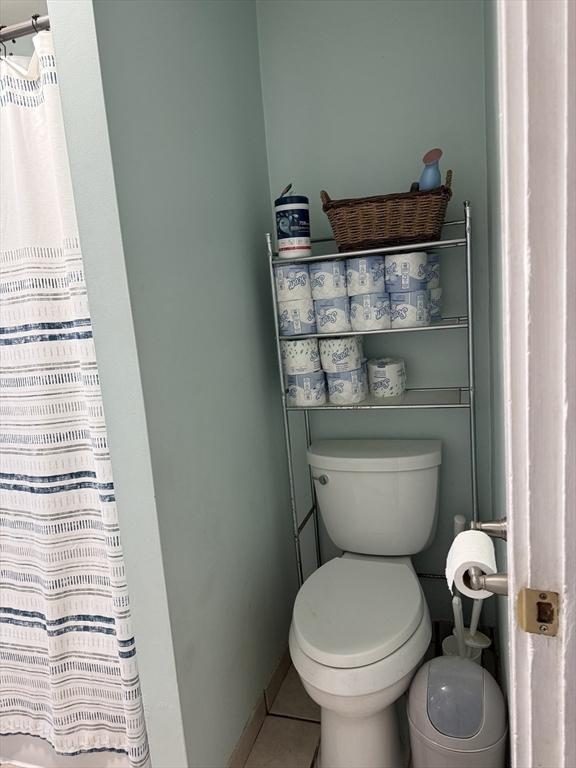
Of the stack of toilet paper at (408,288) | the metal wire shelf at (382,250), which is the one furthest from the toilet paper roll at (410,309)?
the metal wire shelf at (382,250)

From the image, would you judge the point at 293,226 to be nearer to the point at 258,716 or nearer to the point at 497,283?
the point at 497,283

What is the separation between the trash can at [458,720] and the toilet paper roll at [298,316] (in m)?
1.00

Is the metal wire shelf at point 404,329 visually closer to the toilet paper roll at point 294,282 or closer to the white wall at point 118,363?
the toilet paper roll at point 294,282

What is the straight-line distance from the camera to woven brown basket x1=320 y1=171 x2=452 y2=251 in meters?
1.49

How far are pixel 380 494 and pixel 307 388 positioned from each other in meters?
0.40

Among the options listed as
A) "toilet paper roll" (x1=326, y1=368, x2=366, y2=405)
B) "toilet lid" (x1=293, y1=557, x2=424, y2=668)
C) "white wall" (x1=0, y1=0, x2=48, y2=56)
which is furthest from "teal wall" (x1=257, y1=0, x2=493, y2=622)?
"white wall" (x1=0, y1=0, x2=48, y2=56)

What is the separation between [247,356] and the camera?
1.65m

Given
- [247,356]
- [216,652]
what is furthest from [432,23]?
[216,652]

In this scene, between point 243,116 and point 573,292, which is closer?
point 573,292

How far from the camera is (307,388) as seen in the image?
170 cm

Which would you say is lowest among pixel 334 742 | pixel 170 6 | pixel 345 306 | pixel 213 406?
pixel 334 742

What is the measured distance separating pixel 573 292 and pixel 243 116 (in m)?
1.49

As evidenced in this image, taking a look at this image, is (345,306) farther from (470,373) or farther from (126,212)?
(126,212)

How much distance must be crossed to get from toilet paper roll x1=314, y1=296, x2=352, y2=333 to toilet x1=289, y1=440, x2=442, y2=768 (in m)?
0.41
